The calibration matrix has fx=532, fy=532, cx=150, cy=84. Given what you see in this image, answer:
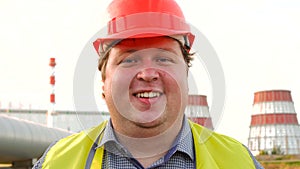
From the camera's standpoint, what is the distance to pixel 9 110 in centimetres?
4622

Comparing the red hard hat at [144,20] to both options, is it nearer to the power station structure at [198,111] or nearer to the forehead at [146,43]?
the forehead at [146,43]

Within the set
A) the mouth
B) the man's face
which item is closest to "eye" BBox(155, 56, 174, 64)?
the man's face

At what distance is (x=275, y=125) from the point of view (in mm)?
31062

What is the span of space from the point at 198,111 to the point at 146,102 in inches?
19.4

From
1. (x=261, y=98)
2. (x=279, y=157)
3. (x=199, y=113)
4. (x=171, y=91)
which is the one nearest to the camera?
(x=171, y=91)

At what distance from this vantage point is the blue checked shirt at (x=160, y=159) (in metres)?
1.93

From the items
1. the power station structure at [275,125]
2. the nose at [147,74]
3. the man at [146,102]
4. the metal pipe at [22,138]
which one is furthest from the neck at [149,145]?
the power station structure at [275,125]

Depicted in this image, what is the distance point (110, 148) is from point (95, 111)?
0.19 m

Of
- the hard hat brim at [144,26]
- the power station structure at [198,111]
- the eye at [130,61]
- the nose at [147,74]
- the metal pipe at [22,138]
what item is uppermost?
the hard hat brim at [144,26]

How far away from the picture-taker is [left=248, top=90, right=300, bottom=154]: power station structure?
30609mm

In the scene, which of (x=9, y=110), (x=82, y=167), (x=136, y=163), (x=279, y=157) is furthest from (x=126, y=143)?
(x=9, y=110)

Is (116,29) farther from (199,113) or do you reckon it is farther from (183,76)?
(199,113)

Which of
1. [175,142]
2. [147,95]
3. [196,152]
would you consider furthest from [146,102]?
[196,152]

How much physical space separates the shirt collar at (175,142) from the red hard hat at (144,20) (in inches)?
12.6
